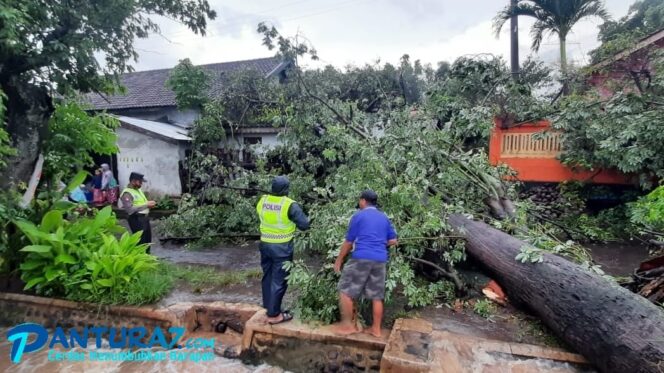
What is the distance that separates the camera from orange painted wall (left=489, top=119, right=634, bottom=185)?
25.4ft

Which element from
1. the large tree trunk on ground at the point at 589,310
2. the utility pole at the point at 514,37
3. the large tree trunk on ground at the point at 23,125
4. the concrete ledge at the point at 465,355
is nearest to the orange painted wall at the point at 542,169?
the utility pole at the point at 514,37

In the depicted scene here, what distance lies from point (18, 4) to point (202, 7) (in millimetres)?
2594

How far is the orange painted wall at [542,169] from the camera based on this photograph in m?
7.75

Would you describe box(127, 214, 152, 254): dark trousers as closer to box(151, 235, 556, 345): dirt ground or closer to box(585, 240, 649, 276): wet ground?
box(151, 235, 556, 345): dirt ground

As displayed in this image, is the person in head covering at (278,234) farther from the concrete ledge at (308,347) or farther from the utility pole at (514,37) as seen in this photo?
the utility pole at (514,37)

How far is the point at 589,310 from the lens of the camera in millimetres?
3072

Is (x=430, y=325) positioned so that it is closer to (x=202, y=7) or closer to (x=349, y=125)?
(x=349, y=125)

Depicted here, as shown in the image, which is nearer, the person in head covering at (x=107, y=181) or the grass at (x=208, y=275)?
the grass at (x=208, y=275)

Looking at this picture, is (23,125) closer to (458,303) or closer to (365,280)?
(365,280)

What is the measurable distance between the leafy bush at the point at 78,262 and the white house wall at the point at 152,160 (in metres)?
6.56

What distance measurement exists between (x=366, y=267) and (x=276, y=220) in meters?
1.01

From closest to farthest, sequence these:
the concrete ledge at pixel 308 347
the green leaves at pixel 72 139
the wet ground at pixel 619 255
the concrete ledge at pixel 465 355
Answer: the concrete ledge at pixel 465 355 < the concrete ledge at pixel 308 347 < the wet ground at pixel 619 255 < the green leaves at pixel 72 139

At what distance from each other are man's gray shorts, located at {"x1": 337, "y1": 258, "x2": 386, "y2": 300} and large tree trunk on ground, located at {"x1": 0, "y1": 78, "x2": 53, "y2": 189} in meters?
4.81

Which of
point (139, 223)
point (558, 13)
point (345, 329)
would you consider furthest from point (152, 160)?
point (558, 13)
